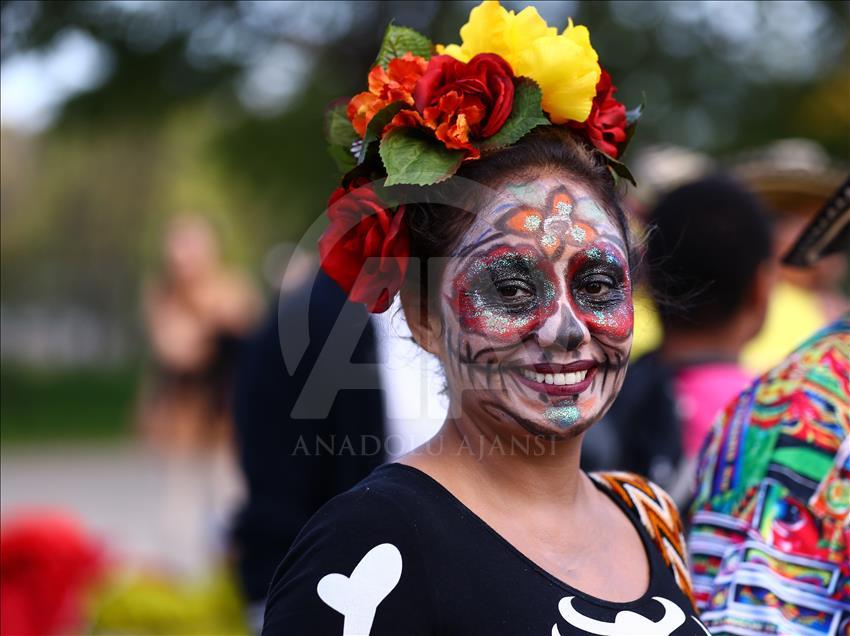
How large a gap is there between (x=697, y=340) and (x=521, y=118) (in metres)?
1.74

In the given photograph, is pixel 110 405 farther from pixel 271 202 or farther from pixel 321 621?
pixel 321 621

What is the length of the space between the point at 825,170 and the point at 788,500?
9.42 feet

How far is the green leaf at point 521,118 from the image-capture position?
6.42 ft

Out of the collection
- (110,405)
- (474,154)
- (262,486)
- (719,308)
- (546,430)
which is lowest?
(110,405)

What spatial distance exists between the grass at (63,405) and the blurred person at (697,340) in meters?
15.3

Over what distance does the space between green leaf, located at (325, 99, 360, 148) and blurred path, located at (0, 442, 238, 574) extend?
435 cm

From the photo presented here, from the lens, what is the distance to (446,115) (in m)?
1.94

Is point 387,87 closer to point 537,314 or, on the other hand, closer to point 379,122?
point 379,122

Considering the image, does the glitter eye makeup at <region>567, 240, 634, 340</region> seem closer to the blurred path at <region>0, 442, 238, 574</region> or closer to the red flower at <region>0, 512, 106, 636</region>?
the red flower at <region>0, 512, 106, 636</region>

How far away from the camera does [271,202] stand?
40.3 ft

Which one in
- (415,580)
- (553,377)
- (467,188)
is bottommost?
(415,580)

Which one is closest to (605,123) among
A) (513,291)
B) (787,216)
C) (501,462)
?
(513,291)

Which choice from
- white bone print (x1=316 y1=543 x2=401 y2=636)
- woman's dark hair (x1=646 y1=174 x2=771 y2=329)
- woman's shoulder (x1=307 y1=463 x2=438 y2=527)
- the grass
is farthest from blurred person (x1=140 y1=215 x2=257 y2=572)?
the grass

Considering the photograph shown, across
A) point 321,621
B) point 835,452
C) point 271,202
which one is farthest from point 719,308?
point 271,202
